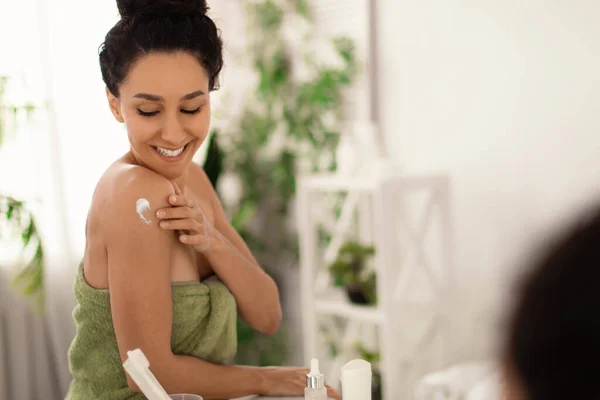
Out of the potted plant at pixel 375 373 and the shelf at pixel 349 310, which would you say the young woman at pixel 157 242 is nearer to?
the shelf at pixel 349 310

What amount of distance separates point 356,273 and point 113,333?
1597 mm

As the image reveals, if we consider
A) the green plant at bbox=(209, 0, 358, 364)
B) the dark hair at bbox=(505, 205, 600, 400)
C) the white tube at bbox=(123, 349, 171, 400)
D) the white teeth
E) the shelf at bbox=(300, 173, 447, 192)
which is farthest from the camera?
the green plant at bbox=(209, 0, 358, 364)

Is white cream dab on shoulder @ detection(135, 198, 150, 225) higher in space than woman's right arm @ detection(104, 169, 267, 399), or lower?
higher

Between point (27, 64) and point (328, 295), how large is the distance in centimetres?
140

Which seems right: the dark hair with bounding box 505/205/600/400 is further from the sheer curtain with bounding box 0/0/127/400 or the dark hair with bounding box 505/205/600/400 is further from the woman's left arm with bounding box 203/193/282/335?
the sheer curtain with bounding box 0/0/127/400

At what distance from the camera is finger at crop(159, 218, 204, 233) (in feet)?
3.02

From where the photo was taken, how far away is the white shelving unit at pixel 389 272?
227 cm

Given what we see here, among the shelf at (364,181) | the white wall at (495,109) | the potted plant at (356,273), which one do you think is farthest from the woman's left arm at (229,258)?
the potted plant at (356,273)

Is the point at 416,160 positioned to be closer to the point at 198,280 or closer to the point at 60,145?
the point at 60,145

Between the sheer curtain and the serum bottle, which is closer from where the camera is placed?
the serum bottle

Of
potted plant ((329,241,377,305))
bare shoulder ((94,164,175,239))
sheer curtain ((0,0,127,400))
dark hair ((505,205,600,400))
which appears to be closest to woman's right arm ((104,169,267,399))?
bare shoulder ((94,164,175,239))

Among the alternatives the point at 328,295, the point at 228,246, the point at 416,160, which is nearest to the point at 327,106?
the point at 416,160

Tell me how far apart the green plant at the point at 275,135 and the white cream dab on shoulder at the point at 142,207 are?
1.86 meters

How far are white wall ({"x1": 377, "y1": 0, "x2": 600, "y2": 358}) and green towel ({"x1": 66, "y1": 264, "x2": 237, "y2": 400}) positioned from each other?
122 cm
